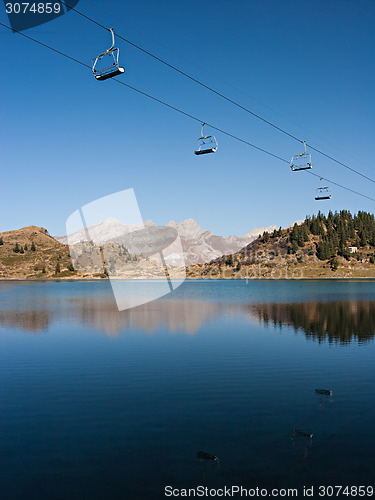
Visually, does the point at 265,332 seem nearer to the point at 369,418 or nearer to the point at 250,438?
the point at 369,418

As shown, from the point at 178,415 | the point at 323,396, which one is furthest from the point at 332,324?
the point at 178,415

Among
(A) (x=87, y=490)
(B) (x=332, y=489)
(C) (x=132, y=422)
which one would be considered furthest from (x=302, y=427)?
(A) (x=87, y=490)

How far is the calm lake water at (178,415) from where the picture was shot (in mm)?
13344

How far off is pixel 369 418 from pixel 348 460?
16.7 feet

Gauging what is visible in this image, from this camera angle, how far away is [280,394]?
2245 cm

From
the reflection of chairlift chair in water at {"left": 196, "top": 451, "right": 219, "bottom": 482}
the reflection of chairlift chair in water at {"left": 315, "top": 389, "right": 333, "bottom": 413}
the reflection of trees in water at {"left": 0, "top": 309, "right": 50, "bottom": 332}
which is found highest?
the reflection of chairlift chair in water at {"left": 196, "top": 451, "right": 219, "bottom": 482}

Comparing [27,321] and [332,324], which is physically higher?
[27,321]

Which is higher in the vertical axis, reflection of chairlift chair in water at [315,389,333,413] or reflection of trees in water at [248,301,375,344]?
reflection of chairlift chair in water at [315,389,333,413]

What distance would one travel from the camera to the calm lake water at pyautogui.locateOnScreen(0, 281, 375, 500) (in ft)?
43.8

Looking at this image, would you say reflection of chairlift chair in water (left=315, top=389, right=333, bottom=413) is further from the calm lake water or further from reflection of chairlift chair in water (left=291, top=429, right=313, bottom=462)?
reflection of chairlift chair in water (left=291, top=429, right=313, bottom=462)

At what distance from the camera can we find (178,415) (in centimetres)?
1912

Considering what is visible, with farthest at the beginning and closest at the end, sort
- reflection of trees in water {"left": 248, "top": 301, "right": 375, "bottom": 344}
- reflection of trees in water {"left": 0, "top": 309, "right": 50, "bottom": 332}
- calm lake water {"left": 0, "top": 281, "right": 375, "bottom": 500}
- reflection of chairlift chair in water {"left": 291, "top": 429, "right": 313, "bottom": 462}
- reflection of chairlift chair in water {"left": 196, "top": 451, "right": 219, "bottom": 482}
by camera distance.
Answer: reflection of trees in water {"left": 0, "top": 309, "right": 50, "bottom": 332}
reflection of trees in water {"left": 248, "top": 301, "right": 375, "bottom": 344}
reflection of chairlift chair in water {"left": 291, "top": 429, "right": 313, "bottom": 462}
reflection of chairlift chair in water {"left": 196, "top": 451, "right": 219, "bottom": 482}
calm lake water {"left": 0, "top": 281, "right": 375, "bottom": 500}

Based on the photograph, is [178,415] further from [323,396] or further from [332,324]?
[332,324]

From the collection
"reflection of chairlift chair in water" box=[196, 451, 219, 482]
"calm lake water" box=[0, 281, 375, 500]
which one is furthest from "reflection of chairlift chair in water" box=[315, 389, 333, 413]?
"reflection of chairlift chair in water" box=[196, 451, 219, 482]
